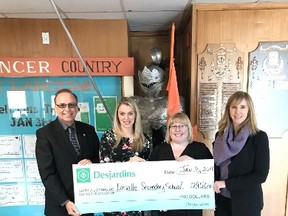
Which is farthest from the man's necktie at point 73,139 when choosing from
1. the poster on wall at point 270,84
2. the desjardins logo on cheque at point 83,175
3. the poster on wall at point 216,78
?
the poster on wall at point 270,84

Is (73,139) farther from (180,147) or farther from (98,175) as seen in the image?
(180,147)

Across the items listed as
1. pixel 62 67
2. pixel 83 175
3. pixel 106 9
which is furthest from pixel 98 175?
pixel 106 9

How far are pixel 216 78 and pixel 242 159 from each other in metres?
0.88

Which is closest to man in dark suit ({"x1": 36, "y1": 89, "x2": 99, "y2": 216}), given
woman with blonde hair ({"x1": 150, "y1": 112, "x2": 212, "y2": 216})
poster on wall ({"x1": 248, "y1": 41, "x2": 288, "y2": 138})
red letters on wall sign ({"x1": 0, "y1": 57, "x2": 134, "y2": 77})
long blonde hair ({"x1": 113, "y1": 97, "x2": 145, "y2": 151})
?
long blonde hair ({"x1": 113, "y1": 97, "x2": 145, "y2": 151})

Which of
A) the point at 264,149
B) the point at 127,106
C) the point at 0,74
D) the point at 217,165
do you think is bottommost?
the point at 217,165

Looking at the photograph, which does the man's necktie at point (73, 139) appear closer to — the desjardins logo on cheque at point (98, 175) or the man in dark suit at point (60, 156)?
the man in dark suit at point (60, 156)

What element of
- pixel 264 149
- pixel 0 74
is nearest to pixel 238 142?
pixel 264 149

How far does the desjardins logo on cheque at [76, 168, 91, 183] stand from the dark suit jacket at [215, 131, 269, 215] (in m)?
0.75

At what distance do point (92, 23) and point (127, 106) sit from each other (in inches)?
49.3

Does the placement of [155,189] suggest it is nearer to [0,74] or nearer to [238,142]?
[238,142]

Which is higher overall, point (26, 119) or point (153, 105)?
point (153, 105)

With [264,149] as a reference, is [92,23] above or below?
above

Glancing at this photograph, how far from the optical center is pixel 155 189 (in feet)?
4.25

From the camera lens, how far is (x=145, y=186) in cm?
129
